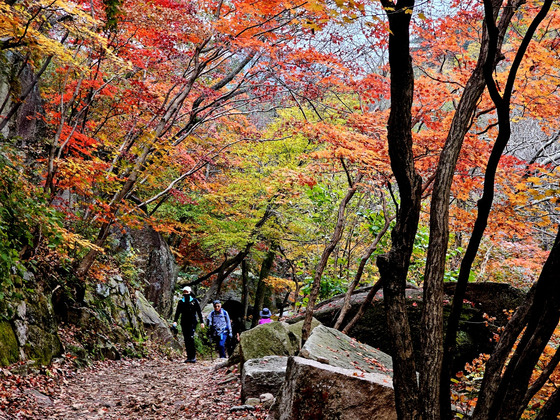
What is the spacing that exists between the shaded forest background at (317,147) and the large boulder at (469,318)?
2.58 ft

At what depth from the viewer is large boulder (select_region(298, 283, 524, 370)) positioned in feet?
28.1

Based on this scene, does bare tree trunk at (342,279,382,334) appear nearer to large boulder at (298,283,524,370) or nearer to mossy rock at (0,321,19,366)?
large boulder at (298,283,524,370)

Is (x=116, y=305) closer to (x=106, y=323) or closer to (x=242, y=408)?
(x=106, y=323)

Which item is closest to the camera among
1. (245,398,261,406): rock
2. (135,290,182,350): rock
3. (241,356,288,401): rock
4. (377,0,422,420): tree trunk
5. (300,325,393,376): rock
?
(377,0,422,420): tree trunk

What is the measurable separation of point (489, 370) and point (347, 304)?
5.98m

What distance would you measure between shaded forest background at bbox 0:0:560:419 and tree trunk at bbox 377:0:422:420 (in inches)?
0.4

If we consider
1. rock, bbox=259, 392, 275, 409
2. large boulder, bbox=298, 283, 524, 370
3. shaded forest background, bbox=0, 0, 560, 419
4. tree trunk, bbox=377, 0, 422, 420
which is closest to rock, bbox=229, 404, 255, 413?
rock, bbox=259, 392, 275, 409

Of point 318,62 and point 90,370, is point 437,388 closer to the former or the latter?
point 90,370

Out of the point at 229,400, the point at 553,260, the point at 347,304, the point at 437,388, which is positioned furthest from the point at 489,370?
the point at 347,304

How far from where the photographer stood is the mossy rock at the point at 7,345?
558 centimetres

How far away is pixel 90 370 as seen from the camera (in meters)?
7.91

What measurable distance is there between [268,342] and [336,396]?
366 cm

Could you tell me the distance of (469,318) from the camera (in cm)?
882

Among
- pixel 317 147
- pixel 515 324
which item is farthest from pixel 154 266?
pixel 515 324
